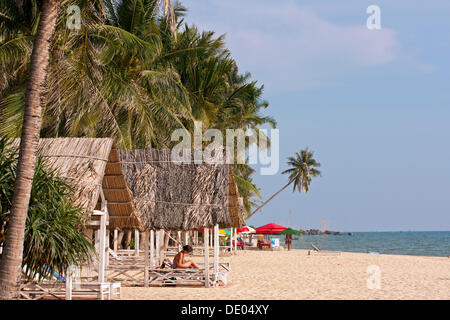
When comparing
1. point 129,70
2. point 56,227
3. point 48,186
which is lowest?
point 56,227

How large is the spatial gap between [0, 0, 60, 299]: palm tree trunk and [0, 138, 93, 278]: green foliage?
1005 millimetres

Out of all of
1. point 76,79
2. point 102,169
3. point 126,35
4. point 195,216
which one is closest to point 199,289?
point 195,216

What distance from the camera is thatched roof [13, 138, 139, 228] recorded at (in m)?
9.36

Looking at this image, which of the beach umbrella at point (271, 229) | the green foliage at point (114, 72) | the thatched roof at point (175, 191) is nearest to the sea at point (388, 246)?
the beach umbrella at point (271, 229)

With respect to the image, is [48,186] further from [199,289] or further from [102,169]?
[199,289]

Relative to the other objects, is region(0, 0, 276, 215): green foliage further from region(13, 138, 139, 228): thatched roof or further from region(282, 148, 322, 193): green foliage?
region(282, 148, 322, 193): green foliage

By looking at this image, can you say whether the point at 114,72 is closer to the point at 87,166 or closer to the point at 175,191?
the point at 175,191

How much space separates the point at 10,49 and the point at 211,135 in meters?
15.0

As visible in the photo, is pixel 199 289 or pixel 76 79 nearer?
pixel 199 289

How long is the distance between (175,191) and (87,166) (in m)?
4.55

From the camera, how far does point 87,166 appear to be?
974cm

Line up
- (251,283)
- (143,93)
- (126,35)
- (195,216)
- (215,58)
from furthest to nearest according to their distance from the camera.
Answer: (215,58) → (143,93) → (126,35) → (251,283) → (195,216)

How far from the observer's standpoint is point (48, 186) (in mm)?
8211

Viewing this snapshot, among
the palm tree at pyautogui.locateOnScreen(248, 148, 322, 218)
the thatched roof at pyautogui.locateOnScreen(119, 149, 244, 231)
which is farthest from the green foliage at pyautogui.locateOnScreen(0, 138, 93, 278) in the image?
the palm tree at pyautogui.locateOnScreen(248, 148, 322, 218)
